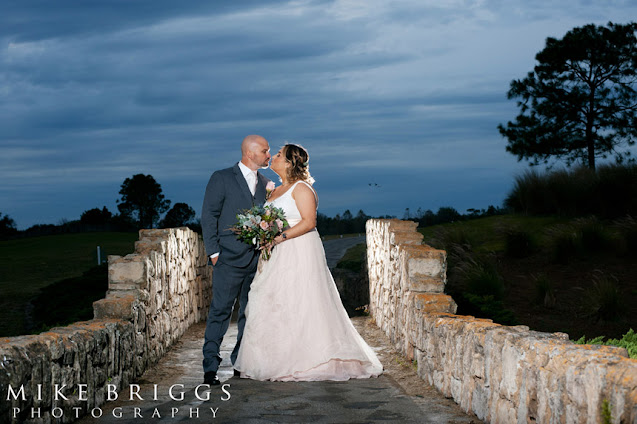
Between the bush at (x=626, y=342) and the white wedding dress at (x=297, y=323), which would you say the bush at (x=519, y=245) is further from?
the white wedding dress at (x=297, y=323)

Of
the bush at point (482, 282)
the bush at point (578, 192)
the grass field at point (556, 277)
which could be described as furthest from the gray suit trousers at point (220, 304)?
the bush at point (578, 192)

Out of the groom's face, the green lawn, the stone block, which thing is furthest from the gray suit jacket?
the green lawn

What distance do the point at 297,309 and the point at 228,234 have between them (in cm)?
101

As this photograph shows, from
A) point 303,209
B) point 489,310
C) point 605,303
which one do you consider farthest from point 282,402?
point 605,303

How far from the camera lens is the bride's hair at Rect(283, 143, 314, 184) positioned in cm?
690

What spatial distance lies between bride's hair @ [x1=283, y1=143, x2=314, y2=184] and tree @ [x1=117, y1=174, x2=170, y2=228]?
58.8m

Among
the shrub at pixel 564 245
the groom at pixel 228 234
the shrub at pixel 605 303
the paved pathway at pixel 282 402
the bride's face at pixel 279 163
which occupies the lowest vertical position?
the shrub at pixel 605 303

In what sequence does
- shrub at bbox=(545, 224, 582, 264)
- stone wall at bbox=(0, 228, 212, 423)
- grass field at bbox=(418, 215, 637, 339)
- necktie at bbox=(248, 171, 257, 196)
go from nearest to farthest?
stone wall at bbox=(0, 228, 212, 423), necktie at bbox=(248, 171, 257, 196), grass field at bbox=(418, 215, 637, 339), shrub at bbox=(545, 224, 582, 264)

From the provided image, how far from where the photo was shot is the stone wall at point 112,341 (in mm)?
4465

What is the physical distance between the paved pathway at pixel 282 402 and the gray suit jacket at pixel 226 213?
122 centimetres

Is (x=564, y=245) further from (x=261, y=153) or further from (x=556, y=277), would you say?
(x=261, y=153)

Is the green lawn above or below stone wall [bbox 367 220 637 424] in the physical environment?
above

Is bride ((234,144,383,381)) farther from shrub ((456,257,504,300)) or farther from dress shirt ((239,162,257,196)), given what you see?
shrub ((456,257,504,300))

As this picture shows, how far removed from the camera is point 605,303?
1238 centimetres
